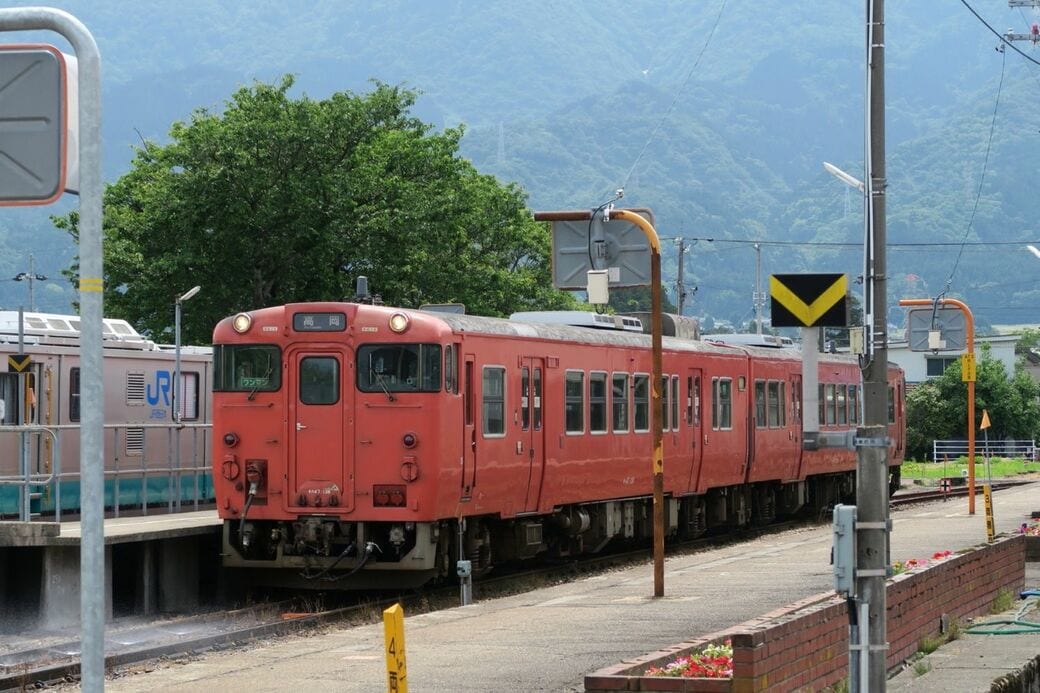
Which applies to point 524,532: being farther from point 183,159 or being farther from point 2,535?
point 183,159

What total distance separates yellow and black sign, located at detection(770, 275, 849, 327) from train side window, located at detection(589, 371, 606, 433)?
13.1 meters

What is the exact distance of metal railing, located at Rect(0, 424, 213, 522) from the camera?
77.8ft

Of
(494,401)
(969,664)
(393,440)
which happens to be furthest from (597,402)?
(969,664)

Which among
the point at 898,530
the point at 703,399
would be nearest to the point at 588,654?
the point at 898,530

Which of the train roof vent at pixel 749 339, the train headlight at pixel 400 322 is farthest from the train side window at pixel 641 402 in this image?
the train headlight at pixel 400 322

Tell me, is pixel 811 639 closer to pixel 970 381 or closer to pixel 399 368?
pixel 399 368

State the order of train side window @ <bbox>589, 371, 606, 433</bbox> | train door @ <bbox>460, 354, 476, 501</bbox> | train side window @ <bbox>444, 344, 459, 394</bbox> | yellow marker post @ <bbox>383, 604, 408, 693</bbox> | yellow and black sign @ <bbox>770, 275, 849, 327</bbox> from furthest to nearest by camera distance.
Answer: train side window @ <bbox>589, 371, 606, 433</bbox>, train door @ <bbox>460, 354, 476, 501</bbox>, train side window @ <bbox>444, 344, 459, 394</bbox>, yellow and black sign @ <bbox>770, 275, 849, 327</bbox>, yellow marker post @ <bbox>383, 604, 408, 693</bbox>

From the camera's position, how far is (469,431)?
1933 centimetres

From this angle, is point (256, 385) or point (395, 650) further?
point (256, 385)

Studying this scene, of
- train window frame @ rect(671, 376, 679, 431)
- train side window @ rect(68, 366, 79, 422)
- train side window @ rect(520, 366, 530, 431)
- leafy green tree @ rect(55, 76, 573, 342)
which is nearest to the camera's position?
train side window @ rect(520, 366, 530, 431)

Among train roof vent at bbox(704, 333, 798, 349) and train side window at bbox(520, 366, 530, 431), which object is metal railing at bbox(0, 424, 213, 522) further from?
train roof vent at bbox(704, 333, 798, 349)

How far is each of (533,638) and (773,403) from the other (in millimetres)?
18626

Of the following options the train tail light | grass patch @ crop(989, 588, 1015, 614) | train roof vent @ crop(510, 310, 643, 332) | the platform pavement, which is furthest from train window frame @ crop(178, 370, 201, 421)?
the platform pavement

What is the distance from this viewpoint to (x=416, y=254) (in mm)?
40469
